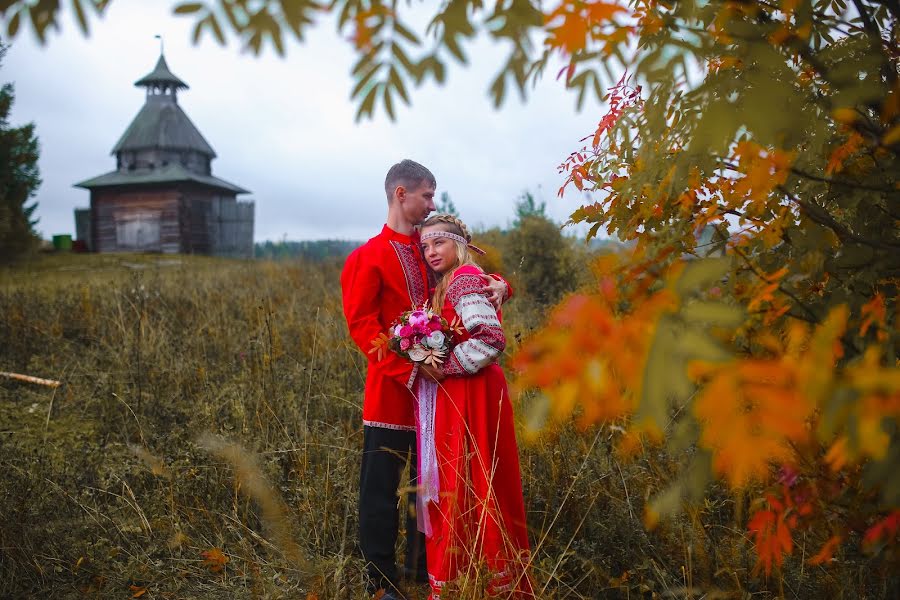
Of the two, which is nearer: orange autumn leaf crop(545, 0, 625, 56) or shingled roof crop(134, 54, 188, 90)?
orange autumn leaf crop(545, 0, 625, 56)

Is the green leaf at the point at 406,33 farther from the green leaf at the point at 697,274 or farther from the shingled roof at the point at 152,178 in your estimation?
the shingled roof at the point at 152,178

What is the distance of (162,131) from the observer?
22750 mm

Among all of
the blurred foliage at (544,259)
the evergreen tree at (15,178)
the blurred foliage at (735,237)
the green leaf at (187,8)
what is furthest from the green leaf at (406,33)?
the evergreen tree at (15,178)

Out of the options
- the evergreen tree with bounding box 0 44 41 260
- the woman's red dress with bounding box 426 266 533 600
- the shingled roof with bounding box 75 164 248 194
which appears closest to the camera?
the woman's red dress with bounding box 426 266 533 600

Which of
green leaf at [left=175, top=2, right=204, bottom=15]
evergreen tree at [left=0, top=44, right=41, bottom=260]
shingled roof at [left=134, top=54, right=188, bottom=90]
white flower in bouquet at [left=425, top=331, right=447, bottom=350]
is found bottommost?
white flower in bouquet at [left=425, top=331, right=447, bottom=350]

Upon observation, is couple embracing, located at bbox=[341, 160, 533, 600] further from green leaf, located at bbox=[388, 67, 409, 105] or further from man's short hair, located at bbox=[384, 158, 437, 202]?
green leaf, located at bbox=[388, 67, 409, 105]

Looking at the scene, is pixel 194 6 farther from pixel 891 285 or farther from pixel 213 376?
pixel 213 376

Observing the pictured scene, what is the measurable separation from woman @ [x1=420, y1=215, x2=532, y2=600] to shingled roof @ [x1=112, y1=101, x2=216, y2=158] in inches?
900

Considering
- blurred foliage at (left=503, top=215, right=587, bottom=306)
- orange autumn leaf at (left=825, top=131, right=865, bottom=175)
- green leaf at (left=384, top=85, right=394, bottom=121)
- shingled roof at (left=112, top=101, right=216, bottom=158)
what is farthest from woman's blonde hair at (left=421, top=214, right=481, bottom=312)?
shingled roof at (left=112, top=101, right=216, bottom=158)

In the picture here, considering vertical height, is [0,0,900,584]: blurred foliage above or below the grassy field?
above

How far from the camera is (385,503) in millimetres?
2568

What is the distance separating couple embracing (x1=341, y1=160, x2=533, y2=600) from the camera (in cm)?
236

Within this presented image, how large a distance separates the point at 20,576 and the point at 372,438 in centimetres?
165

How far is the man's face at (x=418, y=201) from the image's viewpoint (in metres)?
2.57
